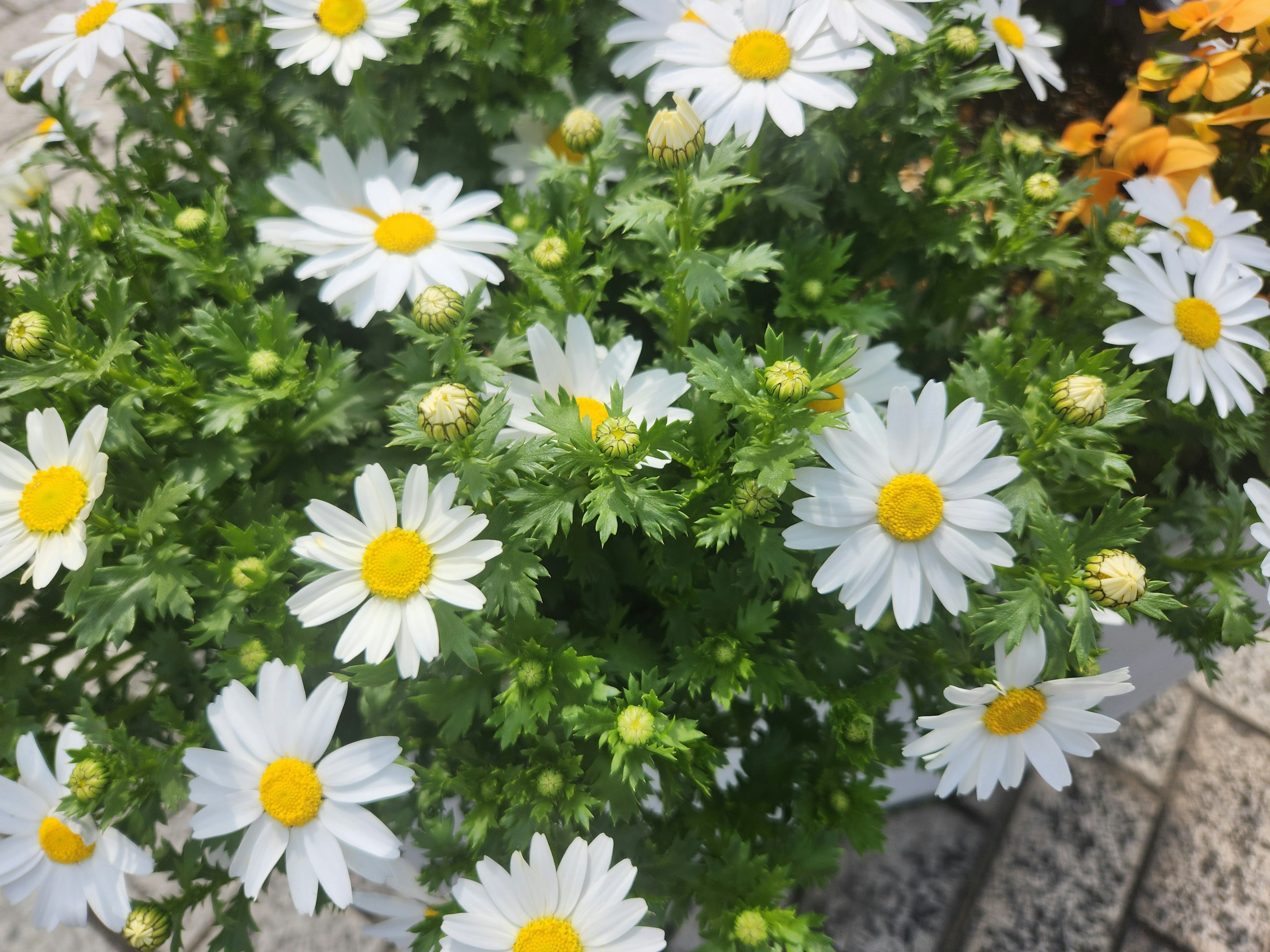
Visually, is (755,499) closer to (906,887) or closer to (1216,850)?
(906,887)

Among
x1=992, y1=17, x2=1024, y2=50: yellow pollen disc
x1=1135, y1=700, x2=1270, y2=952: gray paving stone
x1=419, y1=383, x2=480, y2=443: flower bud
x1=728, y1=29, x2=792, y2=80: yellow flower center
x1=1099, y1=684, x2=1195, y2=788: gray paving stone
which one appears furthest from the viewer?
x1=1099, y1=684, x2=1195, y2=788: gray paving stone

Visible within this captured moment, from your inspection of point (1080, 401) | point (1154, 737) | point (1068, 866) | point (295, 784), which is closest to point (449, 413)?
point (295, 784)

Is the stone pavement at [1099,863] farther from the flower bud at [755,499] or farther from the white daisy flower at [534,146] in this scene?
the white daisy flower at [534,146]

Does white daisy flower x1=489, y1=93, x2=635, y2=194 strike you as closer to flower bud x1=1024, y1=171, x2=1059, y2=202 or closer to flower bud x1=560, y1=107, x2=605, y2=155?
flower bud x1=560, y1=107, x2=605, y2=155

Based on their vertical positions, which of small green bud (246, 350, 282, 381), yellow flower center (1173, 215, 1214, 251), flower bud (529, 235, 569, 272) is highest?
yellow flower center (1173, 215, 1214, 251)

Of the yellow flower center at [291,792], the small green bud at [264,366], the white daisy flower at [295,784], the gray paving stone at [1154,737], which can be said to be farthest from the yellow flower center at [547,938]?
the gray paving stone at [1154,737]

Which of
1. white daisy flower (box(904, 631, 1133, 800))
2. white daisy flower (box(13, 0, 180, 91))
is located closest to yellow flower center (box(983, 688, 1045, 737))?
white daisy flower (box(904, 631, 1133, 800))

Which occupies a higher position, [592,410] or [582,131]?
[582,131]
